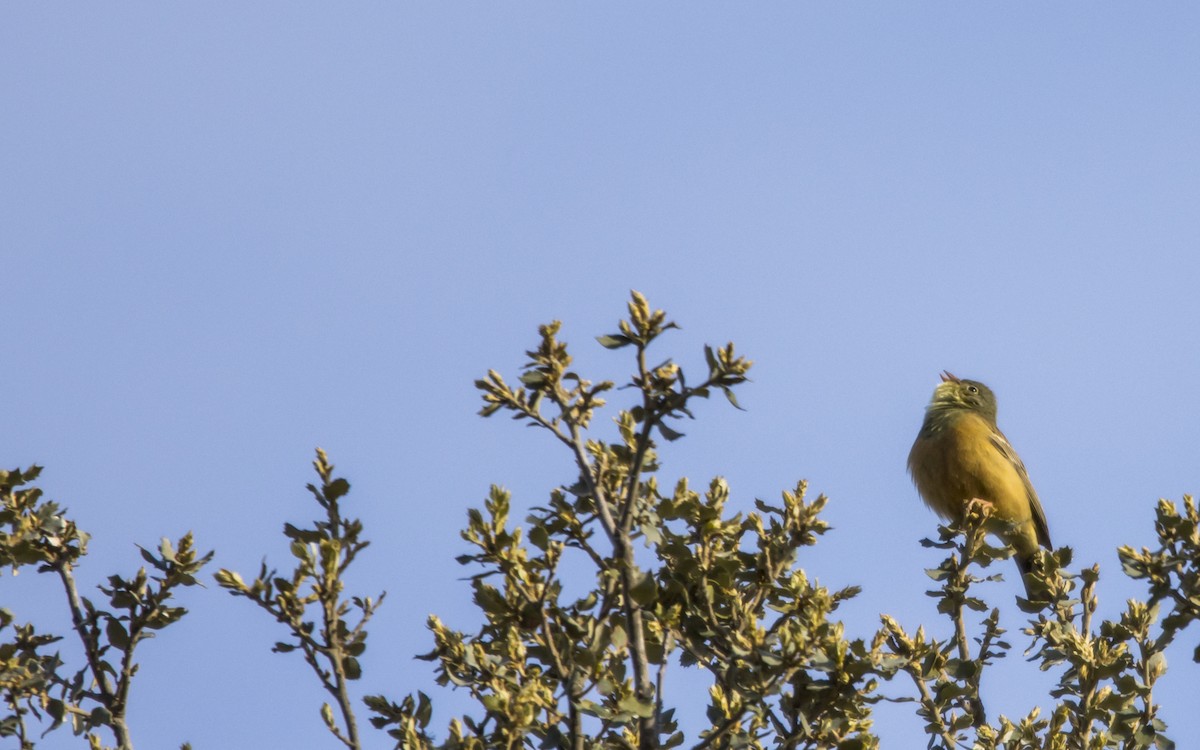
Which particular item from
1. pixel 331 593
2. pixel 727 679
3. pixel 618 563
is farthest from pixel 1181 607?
pixel 331 593

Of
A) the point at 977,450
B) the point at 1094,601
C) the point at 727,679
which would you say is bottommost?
the point at 727,679

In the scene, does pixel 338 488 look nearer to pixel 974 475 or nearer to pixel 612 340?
pixel 612 340

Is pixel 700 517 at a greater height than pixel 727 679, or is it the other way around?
pixel 700 517

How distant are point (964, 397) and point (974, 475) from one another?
1.58m

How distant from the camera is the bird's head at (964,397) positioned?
10.7 metres

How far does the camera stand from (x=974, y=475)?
942cm

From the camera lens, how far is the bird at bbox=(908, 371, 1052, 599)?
30.9 feet

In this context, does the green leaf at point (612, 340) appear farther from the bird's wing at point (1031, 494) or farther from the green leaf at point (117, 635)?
the bird's wing at point (1031, 494)

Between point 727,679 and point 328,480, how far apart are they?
1327 mm

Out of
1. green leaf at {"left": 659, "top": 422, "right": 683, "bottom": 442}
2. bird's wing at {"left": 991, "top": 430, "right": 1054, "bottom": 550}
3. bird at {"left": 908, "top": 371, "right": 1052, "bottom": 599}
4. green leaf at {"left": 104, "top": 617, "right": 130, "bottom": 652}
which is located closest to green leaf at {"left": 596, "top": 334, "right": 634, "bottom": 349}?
green leaf at {"left": 659, "top": 422, "right": 683, "bottom": 442}

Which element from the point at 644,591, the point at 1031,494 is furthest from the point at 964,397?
the point at 644,591

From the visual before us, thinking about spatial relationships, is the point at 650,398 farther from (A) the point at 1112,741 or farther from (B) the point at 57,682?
(A) the point at 1112,741

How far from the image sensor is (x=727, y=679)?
3998 mm

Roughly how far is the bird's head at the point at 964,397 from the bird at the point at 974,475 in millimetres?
350
